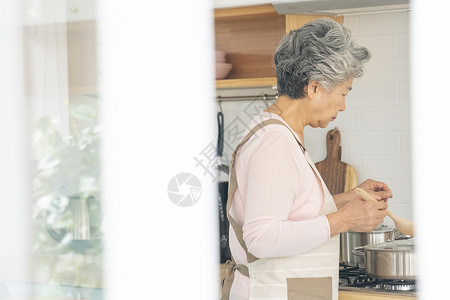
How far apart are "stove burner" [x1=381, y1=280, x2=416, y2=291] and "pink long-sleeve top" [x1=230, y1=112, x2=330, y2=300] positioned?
419mm

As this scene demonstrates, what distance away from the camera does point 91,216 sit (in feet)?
3.40

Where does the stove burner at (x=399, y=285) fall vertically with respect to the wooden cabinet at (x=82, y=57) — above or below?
below

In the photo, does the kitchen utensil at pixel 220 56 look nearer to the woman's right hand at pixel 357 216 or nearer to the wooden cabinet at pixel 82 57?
the woman's right hand at pixel 357 216

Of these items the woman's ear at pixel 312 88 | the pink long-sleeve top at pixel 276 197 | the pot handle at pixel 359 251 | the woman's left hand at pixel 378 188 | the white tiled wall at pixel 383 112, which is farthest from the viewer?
the white tiled wall at pixel 383 112

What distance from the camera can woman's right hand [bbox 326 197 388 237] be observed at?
125 cm

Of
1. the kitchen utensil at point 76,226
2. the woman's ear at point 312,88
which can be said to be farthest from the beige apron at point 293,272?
the kitchen utensil at point 76,226

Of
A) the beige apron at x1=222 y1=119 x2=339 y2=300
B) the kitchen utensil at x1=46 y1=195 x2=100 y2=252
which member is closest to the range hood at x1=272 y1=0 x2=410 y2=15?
the beige apron at x1=222 y1=119 x2=339 y2=300

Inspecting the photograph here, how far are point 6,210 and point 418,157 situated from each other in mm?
708

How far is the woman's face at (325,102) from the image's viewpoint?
1.33 m

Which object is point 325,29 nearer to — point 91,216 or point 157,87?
point 157,87

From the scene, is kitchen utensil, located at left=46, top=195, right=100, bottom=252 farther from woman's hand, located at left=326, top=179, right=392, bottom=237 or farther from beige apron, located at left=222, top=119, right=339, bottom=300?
woman's hand, located at left=326, top=179, right=392, bottom=237

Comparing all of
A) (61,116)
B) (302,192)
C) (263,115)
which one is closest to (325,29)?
(263,115)

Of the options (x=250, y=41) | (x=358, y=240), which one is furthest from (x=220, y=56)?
(x=358, y=240)

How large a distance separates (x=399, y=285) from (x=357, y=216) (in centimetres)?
41
